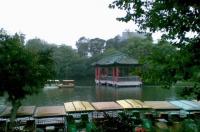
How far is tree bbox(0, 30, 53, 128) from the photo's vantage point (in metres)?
11.0

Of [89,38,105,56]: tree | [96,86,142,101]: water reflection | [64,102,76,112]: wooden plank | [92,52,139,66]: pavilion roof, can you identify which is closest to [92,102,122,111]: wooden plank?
[64,102,76,112]: wooden plank

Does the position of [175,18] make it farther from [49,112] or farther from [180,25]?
[49,112]

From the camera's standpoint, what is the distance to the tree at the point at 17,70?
11.0 metres

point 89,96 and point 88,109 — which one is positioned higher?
point 88,109

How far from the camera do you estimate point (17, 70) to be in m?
11.0

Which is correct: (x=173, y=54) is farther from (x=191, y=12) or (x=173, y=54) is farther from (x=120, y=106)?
(x=120, y=106)

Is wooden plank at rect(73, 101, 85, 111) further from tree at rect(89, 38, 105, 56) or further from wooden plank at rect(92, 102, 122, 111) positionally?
tree at rect(89, 38, 105, 56)

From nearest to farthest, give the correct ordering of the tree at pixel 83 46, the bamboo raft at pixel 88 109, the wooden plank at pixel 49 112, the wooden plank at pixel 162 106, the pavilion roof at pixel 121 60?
1. the wooden plank at pixel 49 112
2. the bamboo raft at pixel 88 109
3. the wooden plank at pixel 162 106
4. the pavilion roof at pixel 121 60
5. the tree at pixel 83 46

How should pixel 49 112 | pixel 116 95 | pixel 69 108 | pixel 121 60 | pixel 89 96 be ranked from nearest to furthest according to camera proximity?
pixel 49 112, pixel 69 108, pixel 89 96, pixel 116 95, pixel 121 60

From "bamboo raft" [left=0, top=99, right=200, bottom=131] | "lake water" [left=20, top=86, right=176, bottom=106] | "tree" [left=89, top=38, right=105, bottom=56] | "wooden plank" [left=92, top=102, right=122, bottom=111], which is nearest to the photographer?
"bamboo raft" [left=0, top=99, right=200, bottom=131]

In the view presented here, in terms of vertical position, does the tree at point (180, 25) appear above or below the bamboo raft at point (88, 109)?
above

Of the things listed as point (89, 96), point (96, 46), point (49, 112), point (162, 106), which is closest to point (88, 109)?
point (49, 112)

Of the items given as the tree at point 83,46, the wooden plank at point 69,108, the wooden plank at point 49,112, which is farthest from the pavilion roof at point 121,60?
the wooden plank at point 49,112

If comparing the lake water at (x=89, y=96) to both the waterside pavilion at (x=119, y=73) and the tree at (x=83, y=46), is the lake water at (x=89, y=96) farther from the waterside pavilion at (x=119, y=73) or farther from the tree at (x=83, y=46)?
the tree at (x=83, y=46)
